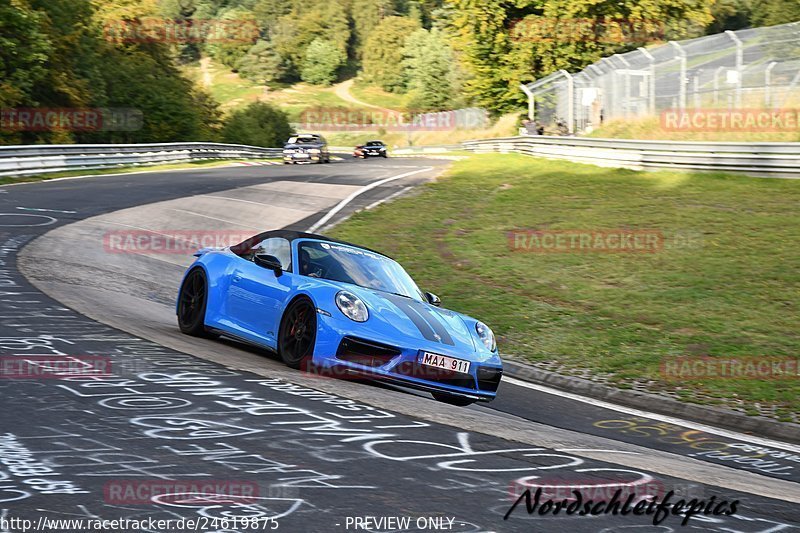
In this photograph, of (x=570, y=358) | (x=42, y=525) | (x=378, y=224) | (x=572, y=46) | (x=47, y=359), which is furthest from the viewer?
(x=572, y=46)

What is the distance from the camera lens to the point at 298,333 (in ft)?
30.8

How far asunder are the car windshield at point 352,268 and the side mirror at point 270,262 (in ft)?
0.73

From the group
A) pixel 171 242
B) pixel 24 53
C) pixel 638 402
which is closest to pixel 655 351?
pixel 638 402

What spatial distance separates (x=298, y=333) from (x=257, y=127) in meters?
73.2

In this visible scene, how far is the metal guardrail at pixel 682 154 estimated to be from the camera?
24578 mm

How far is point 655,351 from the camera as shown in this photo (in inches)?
488

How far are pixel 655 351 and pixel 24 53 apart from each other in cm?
3955

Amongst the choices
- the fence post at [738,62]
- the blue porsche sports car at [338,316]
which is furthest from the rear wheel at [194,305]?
the fence post at [738,62]

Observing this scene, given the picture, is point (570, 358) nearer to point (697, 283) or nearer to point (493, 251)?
point (697, 283)

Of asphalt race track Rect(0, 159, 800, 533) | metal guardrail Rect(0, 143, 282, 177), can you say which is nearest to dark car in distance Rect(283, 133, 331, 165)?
metal guardrail Rect(0, 143, 282, 177)

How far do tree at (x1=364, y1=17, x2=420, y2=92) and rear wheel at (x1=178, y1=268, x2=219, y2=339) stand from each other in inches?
5905

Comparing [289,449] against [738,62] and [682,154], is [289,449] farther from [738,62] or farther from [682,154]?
[738,62]

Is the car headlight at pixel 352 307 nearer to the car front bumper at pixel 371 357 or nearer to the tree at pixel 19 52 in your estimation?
the car front bumper at pixel 371 357

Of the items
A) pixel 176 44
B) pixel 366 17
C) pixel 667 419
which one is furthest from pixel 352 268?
pixel 366 17
